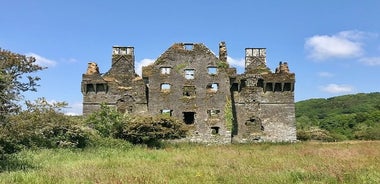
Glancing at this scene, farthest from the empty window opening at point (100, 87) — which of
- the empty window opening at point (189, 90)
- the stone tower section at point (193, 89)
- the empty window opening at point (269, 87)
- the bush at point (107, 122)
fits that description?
the empty window opening at point (269, 87)

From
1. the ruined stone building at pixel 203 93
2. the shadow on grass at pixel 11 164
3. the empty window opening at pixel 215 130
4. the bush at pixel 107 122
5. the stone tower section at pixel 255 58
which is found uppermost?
the stone tower section at pixel 255 58

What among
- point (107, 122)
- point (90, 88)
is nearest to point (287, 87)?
point (107, 122)

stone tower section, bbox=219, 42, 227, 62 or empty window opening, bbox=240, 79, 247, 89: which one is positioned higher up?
stone tower section, bbox=219, 42, 227, 62

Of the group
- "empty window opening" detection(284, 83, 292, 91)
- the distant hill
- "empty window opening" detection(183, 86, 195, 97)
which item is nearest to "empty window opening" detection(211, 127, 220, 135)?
"empty window opening" detection(183, 86, 195, 97)

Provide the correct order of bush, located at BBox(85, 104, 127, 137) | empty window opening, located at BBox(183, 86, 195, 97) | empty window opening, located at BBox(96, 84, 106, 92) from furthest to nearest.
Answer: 1. empty window opening, located at BBox(96, 84, 106, 92)
2. empty window opening, located at BBox(183, 86, 195, 97)
3. bush, located at BBox(85, 104, 127, 137)

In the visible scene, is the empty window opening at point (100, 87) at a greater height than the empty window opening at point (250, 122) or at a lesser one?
greater

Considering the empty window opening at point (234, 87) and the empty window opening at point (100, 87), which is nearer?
the empty window opening at point (100, 87)

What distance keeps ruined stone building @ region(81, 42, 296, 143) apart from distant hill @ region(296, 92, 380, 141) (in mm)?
9915

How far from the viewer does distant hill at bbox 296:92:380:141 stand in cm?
6406

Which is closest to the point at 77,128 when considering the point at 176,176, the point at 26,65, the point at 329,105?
the point at 26,65

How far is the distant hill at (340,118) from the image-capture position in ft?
210

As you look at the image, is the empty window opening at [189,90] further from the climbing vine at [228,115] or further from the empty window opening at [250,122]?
the empty window opening at [250,122]

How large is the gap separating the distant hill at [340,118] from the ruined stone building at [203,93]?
9.92 metres

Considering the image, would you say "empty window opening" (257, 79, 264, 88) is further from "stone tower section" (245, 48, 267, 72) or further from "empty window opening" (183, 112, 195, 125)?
"empty window opening" (183, 112, 195, 125)
